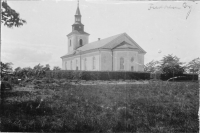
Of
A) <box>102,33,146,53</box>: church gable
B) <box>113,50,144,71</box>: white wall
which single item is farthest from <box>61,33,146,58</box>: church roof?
<box>113,50,144,71</box>: white wall

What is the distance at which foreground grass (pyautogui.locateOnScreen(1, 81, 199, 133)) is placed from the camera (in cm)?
491

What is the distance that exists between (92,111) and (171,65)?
11.5ft

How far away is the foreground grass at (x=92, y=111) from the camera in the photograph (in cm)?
491

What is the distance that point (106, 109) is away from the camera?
5.39m

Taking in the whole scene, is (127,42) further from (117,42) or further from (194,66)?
(117,42)

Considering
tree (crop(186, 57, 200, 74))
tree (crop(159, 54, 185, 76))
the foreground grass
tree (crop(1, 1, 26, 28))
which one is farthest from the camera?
tree (crop(159, 54, 185, 76))

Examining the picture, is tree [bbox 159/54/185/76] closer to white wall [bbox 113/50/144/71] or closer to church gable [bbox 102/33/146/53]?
church gable [bbox 102/33/146/53]

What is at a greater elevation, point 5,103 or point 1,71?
point 1,71

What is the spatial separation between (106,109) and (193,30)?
3.69 metres

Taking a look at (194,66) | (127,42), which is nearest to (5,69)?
(194,66)

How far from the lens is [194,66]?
19.1ft

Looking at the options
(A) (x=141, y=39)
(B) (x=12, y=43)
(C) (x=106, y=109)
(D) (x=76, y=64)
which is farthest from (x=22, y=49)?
(D) (x=76, y=64)

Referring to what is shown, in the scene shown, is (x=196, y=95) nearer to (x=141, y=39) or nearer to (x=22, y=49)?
(x=141, y=39)

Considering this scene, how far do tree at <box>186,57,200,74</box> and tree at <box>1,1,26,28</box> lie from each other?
18.4 feet
